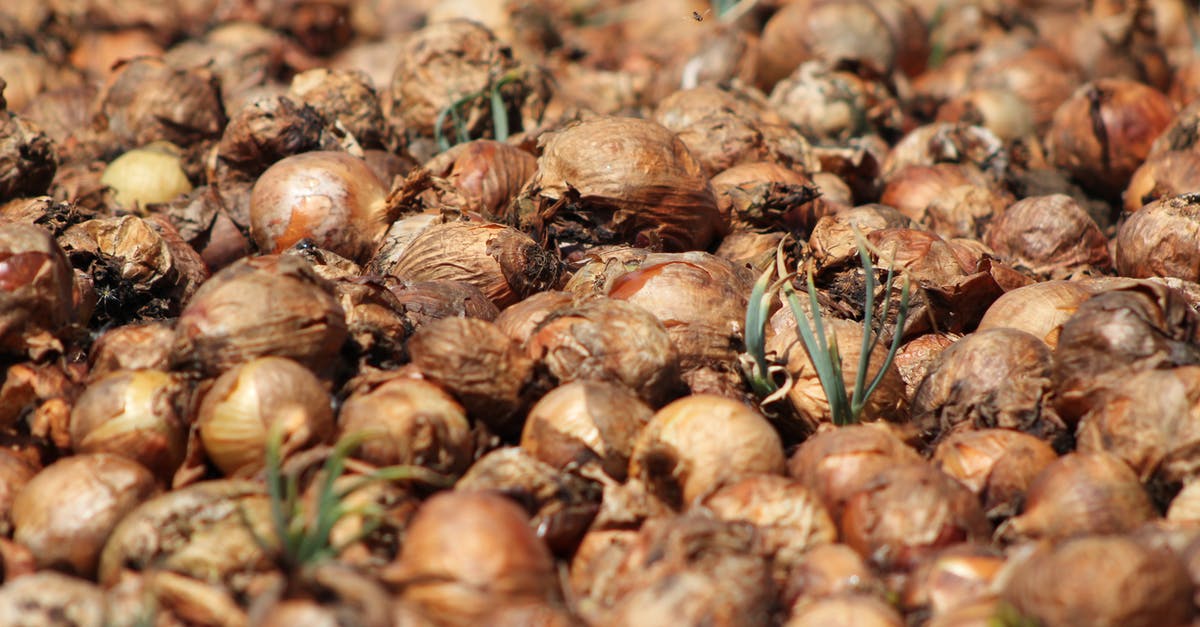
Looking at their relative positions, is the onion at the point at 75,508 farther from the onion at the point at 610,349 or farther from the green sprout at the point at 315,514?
the onion at the point at 610,349

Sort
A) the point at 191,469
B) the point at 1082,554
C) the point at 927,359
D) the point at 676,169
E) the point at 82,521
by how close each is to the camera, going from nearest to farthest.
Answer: the point at 1082,554
the point at 82,521
the point at 191,469
the point at 927,359
the point at 676,169

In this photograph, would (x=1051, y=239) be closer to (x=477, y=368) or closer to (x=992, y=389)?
Answer: (x=992, y=389)

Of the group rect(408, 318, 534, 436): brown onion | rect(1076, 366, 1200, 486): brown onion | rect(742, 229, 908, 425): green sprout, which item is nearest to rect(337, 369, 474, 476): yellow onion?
rect(408, 318, 534, 436): brown onion

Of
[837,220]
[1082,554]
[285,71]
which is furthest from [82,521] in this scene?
[285,71]

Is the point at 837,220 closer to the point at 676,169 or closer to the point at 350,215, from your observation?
the point at 676,169

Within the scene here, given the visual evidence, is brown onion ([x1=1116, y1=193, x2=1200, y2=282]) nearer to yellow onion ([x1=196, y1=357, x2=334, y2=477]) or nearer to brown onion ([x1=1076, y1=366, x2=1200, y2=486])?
brown onion ([x1=1076, y1=366, x2=1200, y2=486])

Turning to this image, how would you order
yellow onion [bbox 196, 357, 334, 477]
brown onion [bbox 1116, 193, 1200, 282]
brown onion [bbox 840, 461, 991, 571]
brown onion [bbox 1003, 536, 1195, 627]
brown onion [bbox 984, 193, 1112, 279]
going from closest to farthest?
1. brown onion [bbox 1003, 536, 1195, 627]
2. brown onion [bbox 840, 461, 991, 571]
3. yellow onion [bbox 196, 357, 334, 477]
4. brown onion [bbox 1116, 193, 1200, 282]
5. brown onion [bbox 984, 193, 1112, 279]

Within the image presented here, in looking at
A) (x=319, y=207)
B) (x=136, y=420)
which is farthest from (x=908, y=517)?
(x=319, y=207)
